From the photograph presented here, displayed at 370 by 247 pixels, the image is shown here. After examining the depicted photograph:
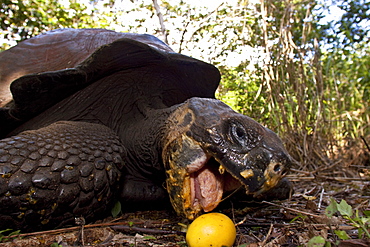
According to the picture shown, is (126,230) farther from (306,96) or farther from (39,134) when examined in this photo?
(306,96)

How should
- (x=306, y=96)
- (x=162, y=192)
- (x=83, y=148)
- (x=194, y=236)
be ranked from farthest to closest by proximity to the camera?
(x=306, y=96), (x=162, y=192), (x=83, y=148), (x=194, y=236)

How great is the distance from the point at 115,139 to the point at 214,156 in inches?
33.8

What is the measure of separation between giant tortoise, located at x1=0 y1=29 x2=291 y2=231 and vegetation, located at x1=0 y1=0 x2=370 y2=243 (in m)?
1.55

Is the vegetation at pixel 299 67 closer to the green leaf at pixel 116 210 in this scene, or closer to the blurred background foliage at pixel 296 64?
the blurred background foliage at pixel 296 64

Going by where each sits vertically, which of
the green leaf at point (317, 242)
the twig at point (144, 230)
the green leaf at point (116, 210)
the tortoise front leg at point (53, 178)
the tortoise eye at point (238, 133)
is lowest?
the green leaf at point (116, 210)

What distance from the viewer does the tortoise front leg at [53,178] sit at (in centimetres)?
140

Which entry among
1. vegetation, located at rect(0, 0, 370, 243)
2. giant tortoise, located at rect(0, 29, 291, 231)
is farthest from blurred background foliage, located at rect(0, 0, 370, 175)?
giant tortoise, located at rect(0, 29, 291, 231)

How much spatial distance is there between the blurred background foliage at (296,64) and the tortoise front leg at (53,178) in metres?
2.59

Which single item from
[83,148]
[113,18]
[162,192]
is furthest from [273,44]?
[113,18]

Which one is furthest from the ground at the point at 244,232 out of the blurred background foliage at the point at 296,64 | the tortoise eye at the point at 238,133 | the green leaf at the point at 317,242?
the blurred background foliage at the point at 296,64

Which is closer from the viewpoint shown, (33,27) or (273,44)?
(273,44)

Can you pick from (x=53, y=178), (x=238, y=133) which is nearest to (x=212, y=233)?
(x=238, y=133)

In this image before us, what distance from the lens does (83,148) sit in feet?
5.53

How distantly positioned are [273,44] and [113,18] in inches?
168
